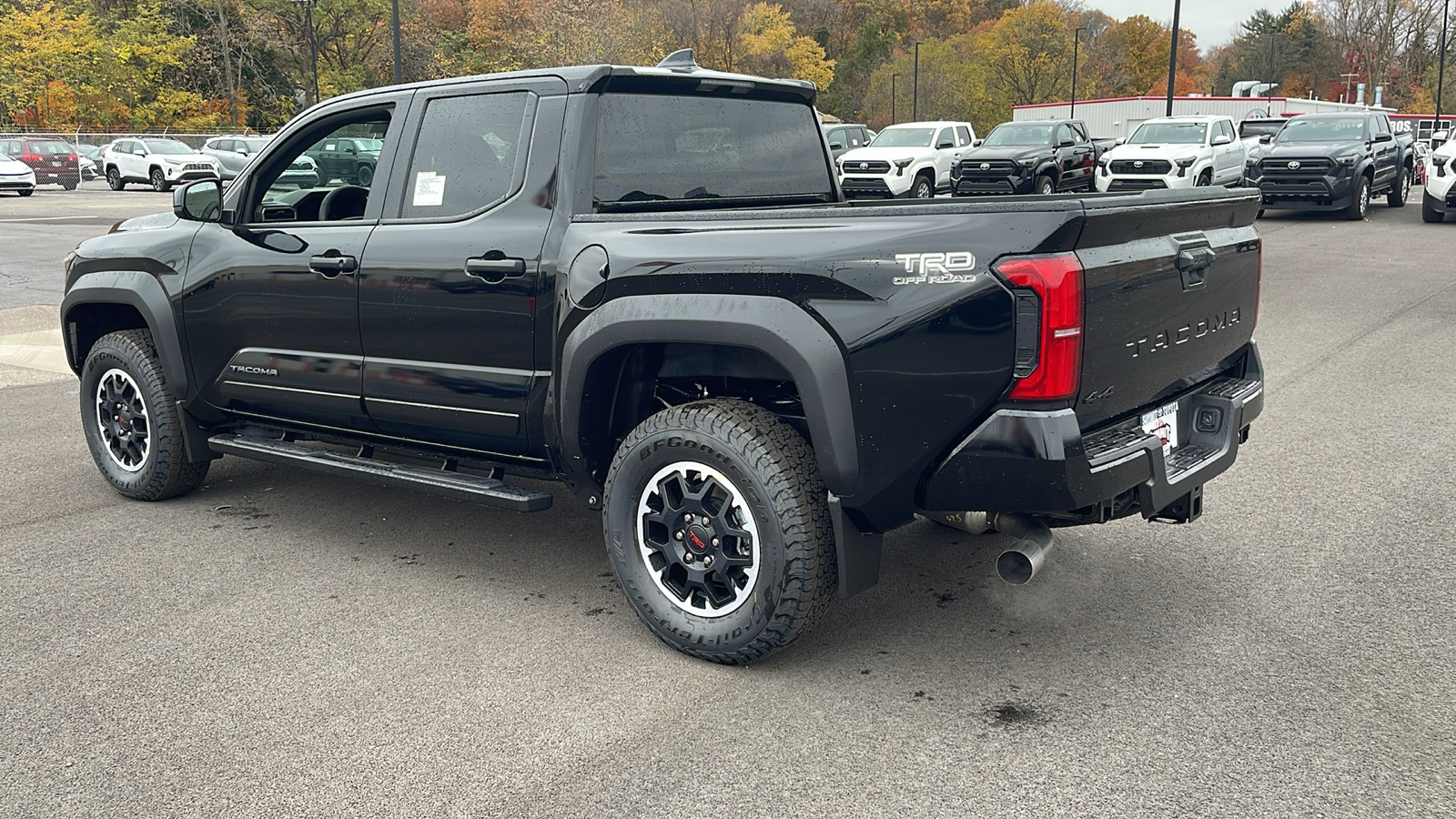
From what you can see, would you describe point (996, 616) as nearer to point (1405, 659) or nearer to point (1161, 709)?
point (1161, 709)

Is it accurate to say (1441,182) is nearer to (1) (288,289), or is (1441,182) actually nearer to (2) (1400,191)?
(2) (1400,191)

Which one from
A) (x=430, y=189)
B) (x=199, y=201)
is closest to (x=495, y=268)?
(x=430, y=189)

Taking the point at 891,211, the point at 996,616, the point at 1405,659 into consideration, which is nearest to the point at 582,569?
the point at 996,616

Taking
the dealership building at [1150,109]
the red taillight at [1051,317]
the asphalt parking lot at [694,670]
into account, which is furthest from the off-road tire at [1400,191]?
the dealership building at [1150,109]

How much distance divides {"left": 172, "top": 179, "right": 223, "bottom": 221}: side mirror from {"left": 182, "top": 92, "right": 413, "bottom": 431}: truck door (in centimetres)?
6

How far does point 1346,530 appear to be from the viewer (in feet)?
16.2

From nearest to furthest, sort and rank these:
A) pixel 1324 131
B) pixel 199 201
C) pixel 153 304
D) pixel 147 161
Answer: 1. pixel 199 201
2. pixel 153 304
3. pixel 1324 131
4. pixel 147 161

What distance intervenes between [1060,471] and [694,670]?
4.38ft

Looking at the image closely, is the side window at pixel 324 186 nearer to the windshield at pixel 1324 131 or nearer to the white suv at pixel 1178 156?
the white suv at pixel 1178 156

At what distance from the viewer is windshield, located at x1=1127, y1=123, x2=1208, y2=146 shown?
21922mm

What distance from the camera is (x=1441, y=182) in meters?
19.1

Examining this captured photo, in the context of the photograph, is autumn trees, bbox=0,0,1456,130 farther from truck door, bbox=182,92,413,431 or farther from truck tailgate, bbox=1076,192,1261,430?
truck tailgate, bbox=1076,192,1261,430

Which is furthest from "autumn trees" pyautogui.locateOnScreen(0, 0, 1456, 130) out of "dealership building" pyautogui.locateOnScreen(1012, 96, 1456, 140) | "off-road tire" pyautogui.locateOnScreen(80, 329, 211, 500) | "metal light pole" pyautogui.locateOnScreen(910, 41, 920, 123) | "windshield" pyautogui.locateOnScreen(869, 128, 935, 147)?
"off-road tire" pyautogui.locateOnScreen(80, 329, 211, 500)

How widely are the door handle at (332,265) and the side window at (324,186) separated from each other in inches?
8.9
